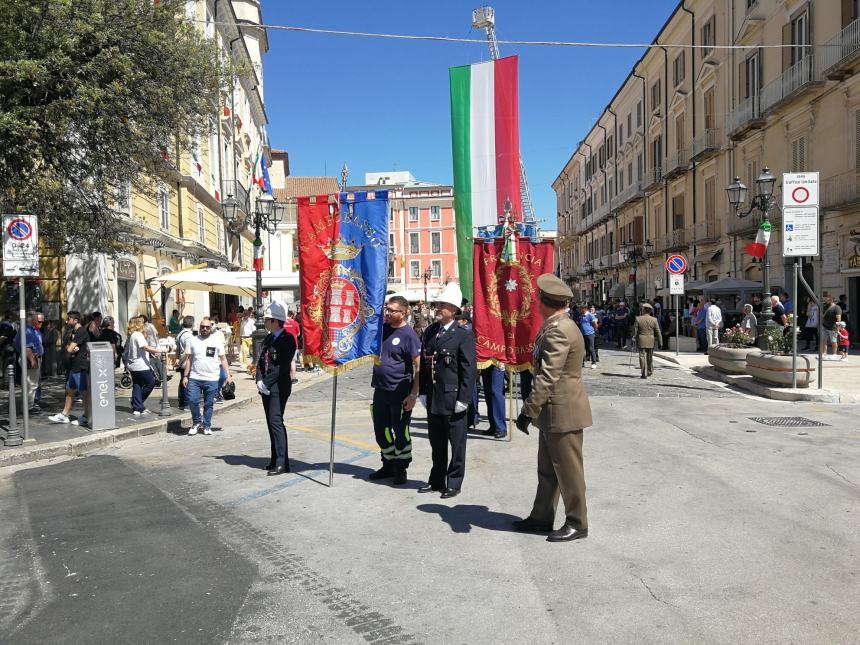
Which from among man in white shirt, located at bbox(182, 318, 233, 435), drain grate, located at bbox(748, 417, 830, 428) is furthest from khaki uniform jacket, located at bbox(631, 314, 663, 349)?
man in white shirt, located at bbox(182, 318, 233, 435)

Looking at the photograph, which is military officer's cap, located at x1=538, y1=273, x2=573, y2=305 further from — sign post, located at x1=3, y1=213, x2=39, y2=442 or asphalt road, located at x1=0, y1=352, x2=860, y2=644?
sign post, located at x1=3, y1=213, x2=39, y2=442

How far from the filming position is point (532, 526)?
4.95m

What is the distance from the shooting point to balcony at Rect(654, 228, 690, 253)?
3539 cm

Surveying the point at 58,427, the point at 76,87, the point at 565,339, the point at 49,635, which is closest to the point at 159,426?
the point at 58,427

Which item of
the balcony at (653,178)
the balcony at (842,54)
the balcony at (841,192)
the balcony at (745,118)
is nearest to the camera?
the balcony at (842,54)

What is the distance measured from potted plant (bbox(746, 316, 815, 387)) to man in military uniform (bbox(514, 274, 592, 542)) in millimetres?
9231

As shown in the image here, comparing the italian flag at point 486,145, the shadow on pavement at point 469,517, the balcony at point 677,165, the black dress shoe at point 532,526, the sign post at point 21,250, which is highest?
the balcony at point 677,165

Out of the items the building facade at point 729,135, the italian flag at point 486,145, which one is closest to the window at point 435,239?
the building facade at point 729,135

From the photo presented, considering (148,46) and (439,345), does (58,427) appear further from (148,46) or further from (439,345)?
(439,345)

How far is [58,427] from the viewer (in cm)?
955

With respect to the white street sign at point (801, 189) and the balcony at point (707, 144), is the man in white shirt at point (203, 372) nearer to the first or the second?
the white street sign at point (801, 189)

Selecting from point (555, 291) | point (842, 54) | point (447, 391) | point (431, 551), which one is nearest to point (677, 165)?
point (842, 54)

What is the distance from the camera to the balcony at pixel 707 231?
103ft

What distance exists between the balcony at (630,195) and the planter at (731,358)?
29507mm
